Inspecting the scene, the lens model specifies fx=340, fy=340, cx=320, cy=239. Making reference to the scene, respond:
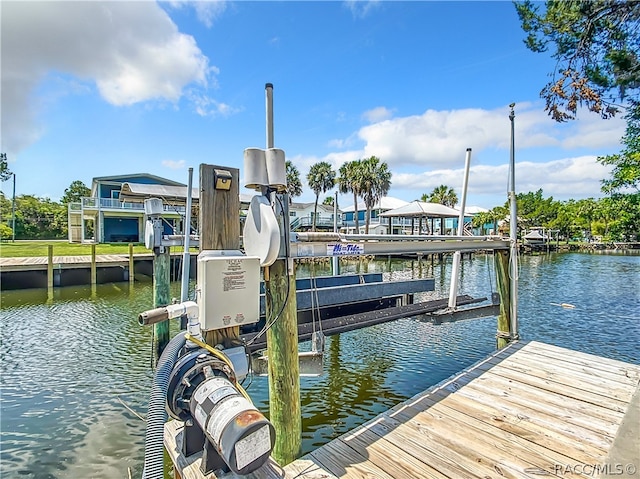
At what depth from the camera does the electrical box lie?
206 centimetres

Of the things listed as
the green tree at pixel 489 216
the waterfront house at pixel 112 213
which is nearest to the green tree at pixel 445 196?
the green tree at pixel 489 216

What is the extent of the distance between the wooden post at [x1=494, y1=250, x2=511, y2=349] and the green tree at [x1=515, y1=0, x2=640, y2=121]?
5.11m

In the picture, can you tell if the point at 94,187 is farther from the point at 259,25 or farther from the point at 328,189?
the point at 259,25

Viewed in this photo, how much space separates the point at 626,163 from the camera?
12.1 meters

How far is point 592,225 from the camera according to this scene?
5500cm

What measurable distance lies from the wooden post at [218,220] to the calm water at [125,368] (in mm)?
2302

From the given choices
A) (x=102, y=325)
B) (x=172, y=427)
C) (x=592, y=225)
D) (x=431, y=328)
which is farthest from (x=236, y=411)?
(x=592, y=225)

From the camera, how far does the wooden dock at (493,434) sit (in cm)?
210

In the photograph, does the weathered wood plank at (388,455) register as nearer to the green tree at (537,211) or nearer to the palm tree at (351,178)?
the palm tree at (351,178)

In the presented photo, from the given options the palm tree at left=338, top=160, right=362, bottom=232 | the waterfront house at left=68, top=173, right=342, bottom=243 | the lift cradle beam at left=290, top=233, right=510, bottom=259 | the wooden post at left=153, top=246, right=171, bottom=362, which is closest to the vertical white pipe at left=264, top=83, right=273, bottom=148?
the lift cradle beam at left=290, top=233, right=510, bottom=259

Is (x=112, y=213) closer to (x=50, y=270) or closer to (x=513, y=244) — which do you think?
(x=50, y=270)

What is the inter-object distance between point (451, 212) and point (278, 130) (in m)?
21.7

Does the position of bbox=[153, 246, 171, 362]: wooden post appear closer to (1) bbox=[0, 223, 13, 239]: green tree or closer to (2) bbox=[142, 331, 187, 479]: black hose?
(2) bbox=[142, 331, 187, 479]: black hose

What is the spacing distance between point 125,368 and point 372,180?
87.4ft
